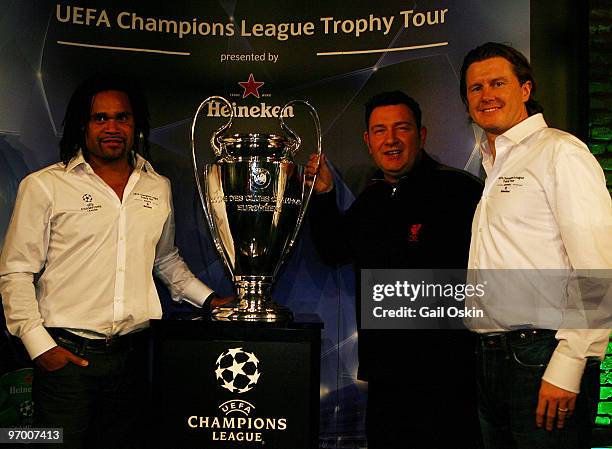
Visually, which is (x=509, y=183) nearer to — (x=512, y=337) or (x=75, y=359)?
(x=512, y=337)

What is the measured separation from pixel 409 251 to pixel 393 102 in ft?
2.06

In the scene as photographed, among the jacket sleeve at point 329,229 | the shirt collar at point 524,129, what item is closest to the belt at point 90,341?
the jacket sleeve at point 329,229

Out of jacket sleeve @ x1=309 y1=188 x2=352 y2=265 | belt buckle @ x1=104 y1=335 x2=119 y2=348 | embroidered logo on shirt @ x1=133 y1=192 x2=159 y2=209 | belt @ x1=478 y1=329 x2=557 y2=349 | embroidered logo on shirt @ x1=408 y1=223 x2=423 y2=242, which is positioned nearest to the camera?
belt @ x1=478 y1=329 x2=557 y2=349

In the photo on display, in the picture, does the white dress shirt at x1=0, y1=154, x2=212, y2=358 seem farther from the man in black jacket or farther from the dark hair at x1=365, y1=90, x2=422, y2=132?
the dark hair at x1=365, y1=90, x2=422, y2=132

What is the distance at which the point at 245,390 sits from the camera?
6.47ft

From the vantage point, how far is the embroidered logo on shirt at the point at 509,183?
2.03m

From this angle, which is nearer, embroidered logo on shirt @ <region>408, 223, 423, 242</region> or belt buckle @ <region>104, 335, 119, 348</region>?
belt buckle @ <region>104, 335, 119, 348</region>

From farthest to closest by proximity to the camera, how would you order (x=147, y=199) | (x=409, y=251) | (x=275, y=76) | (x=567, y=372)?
(x=275, y=76)
(x=409, y=251)
(x=147, y=199)
(x=567, y=372)

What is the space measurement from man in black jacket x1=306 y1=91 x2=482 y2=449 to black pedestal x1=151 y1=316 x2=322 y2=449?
630 mm

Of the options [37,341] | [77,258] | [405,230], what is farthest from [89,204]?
[405,230]

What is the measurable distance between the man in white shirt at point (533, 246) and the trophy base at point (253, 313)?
2.10 feet

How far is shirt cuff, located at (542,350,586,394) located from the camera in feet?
5.96

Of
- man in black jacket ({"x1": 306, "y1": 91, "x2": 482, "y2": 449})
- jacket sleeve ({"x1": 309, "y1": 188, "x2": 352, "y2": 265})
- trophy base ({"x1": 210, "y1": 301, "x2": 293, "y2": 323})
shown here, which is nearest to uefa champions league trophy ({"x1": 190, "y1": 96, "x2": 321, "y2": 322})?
trophy base ({"x1": 210, "y1": 301, "x2": 293, "y2": 323})

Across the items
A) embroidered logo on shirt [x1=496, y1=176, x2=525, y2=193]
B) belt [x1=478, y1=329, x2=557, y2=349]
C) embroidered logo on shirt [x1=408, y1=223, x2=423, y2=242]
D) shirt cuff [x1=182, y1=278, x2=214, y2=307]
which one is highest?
embroidered logo on shirt [x1=496, y1=176, x2=525, y2=193]
